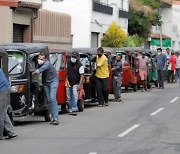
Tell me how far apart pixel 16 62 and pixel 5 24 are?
40.0ft

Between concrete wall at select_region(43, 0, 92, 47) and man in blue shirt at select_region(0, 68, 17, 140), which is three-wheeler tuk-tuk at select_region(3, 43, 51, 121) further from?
concrete wall at select_region(43, 0, 92, 47)

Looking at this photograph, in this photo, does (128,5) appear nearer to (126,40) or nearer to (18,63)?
(126,40)

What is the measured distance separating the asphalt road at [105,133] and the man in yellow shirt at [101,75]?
53 cm

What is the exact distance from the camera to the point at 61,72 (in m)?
18.4

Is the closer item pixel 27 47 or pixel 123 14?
pixel 27 47

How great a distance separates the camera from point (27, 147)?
39.1 ft

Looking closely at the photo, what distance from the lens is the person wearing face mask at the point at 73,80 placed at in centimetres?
1806

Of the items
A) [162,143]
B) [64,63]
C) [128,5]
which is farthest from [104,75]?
[128,5]

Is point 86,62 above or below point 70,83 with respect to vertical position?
above

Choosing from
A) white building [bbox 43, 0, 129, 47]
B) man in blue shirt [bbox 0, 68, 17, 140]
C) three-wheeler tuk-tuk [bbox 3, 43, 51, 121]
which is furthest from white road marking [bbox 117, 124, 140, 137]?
white building [bbox 43, 0, 129, 47]

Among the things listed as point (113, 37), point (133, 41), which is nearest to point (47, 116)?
point (113, 37)

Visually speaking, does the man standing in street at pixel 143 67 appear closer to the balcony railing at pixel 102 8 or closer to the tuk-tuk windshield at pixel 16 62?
the balcony railing at pixel 102 8

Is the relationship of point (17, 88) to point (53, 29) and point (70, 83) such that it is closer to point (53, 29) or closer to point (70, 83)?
point (70, 83)

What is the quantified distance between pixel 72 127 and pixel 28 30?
54.7 ft
